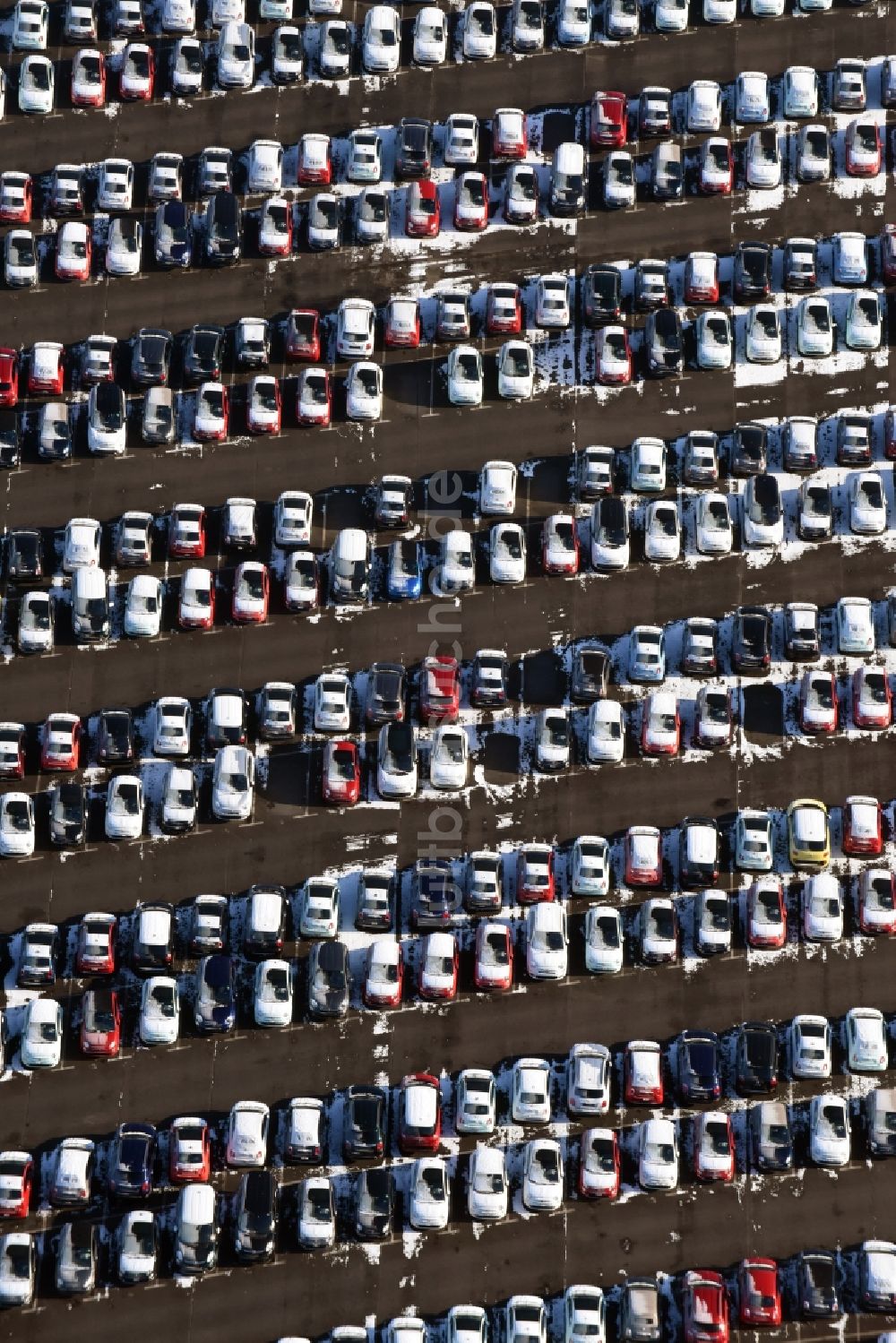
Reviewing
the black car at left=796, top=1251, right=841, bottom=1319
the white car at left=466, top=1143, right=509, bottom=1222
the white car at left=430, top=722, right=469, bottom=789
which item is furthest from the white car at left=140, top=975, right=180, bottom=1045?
the black car at left=796, top=1251, right=841, bottom=1319

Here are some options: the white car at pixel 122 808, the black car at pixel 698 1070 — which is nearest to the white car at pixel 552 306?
the white car at pixel 122 808

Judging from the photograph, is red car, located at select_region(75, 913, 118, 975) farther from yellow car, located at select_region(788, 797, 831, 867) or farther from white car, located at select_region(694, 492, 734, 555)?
white car, located at select_region(694, 492, 734, 555)

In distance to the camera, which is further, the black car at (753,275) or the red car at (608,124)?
the red car at (608,124)

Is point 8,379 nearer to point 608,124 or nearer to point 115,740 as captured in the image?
point 115,740

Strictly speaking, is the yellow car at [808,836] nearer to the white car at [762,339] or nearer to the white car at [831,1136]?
the white car at [831,1136]

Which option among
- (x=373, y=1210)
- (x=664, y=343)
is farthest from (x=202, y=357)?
(x=373, y=1210)
